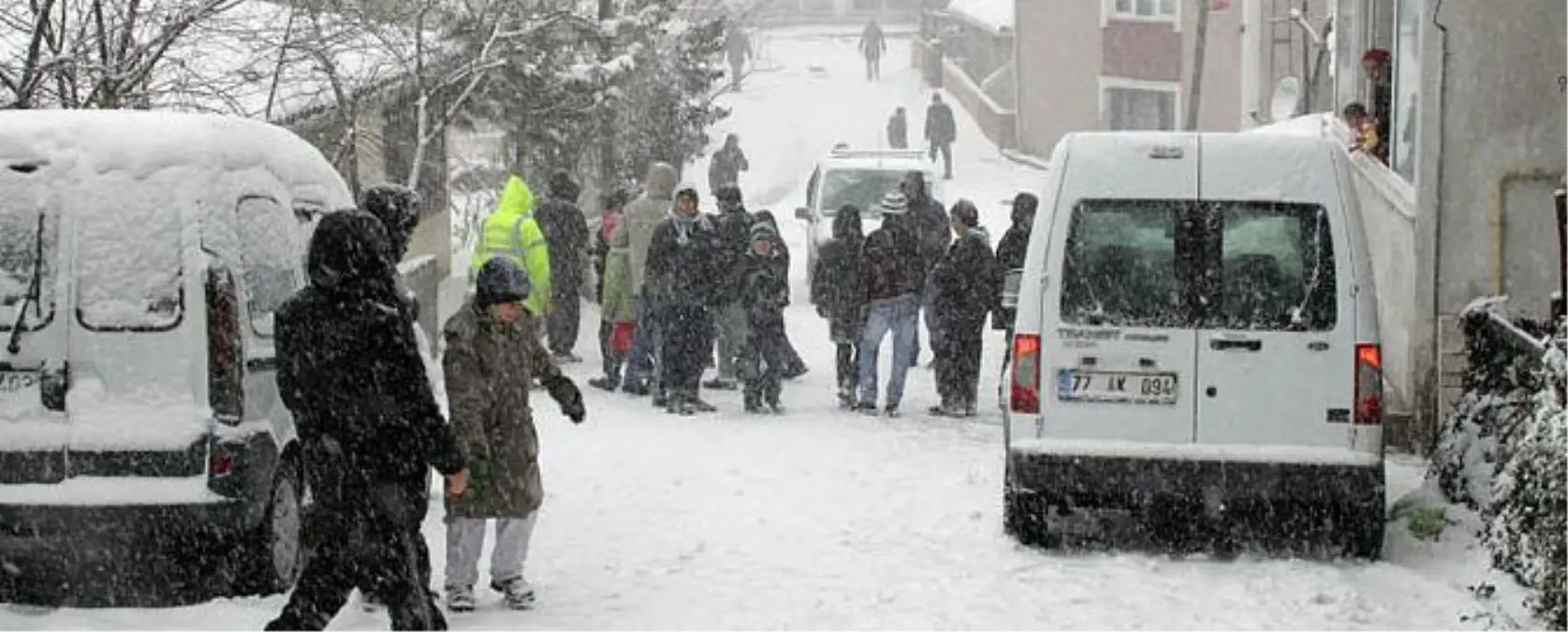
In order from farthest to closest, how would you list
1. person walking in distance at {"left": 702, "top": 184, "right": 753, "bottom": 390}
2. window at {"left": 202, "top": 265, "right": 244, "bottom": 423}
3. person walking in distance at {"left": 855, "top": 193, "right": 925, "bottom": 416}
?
person walking in distance at {"left": 702, "top": 184, "right": 753, "bottom": 390}
person walking in distance at {"left": 855, "top": 193, "right": 925, "bottom": 416}
window at {"left": 202, "top": 265, "right": 244, "bottom": 423}

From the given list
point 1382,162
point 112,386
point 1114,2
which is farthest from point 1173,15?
point 112,386

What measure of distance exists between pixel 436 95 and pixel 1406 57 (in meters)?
9.52

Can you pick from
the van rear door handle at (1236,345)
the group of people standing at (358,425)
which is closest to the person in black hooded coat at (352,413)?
the group of people standing at (358,425)

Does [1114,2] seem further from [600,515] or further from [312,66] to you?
[600,515]

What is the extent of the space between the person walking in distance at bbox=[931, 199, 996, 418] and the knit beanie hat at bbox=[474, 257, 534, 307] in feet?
24.3

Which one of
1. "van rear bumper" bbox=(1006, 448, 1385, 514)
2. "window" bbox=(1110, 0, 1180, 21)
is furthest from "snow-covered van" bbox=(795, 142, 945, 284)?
"window" bbox=(1110, 0, 1180, 21)

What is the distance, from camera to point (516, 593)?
8461mm

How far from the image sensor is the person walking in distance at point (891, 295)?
15281 mm

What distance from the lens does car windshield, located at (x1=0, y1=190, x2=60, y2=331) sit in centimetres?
774

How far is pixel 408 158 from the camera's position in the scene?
2258 cm

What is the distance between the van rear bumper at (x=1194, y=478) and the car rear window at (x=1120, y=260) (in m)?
0.66

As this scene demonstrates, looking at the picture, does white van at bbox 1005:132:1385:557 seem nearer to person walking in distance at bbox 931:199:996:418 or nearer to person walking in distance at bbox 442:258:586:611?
person walking in distance at bbox 442:258:586:611

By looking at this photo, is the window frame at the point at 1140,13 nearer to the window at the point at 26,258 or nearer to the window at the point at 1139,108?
the window at the point at 1139,108

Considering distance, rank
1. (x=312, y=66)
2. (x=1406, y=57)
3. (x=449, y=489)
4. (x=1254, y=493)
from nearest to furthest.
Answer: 1. (x=449, y=489)
2. (x=1254, y=493)
3. (x=1406, y=57)
4. (x=312, y=66)
